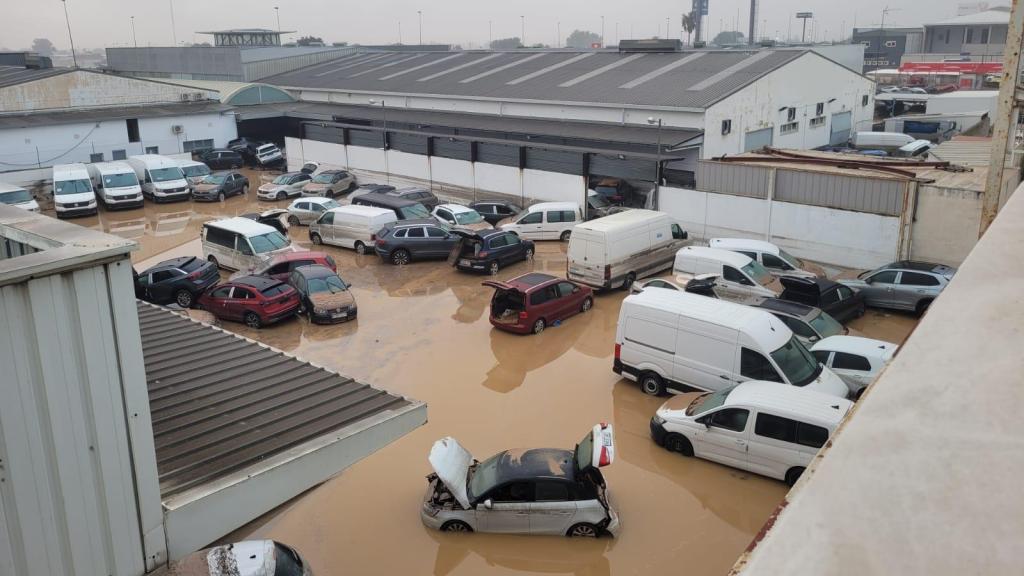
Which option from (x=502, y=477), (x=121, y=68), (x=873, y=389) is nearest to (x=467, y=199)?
(x=502, y=477)


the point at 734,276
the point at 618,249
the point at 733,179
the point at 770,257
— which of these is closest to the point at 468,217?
the point at 618,249

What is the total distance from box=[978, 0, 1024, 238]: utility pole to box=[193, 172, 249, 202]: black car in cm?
2674

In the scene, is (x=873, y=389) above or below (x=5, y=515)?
above

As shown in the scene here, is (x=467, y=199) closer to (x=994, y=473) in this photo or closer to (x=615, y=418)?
(x=615, y=418)

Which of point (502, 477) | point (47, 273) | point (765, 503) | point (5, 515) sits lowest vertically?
point (765, 503)

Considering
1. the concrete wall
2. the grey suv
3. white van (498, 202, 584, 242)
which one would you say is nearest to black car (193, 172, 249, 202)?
white van (498, 202, 584, 242)

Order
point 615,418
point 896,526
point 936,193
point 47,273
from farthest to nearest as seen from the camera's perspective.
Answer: point 936,193, point 615,418, point 47,273, point 896,526

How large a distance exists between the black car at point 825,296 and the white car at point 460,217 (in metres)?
10.4

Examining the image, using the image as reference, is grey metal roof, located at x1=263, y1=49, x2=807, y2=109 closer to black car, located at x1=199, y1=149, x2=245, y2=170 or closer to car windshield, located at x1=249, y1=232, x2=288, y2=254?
black car, located at x1=199, y1=149, x2=245, y2=170

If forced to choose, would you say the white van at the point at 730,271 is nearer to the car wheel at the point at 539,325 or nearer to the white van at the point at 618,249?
the white van at the point at 618,249

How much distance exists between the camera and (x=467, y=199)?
97.0 ft

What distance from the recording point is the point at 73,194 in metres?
27.7

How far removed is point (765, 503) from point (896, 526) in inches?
325

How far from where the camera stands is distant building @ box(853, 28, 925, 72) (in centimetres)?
10744
